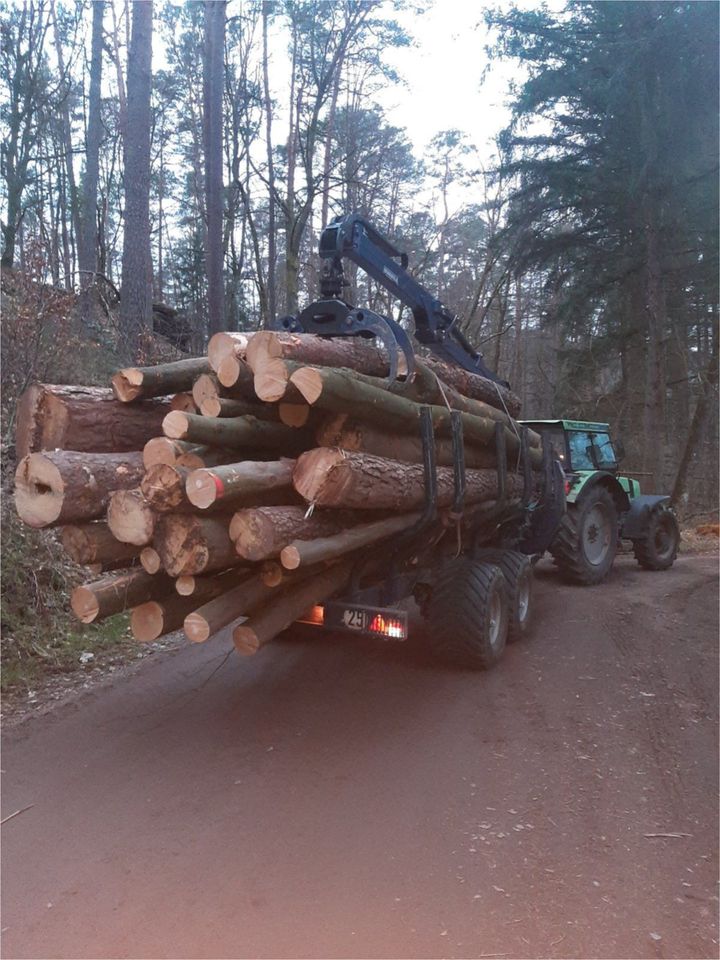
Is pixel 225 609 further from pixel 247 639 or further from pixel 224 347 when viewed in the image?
pixel 224 347

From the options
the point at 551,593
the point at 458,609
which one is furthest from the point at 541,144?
the point at 458,609

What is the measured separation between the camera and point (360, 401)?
4762 mm

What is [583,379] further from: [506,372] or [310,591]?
[310,591]

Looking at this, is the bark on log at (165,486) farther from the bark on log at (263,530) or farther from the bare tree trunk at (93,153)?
the bare tree trunk at (93,153)

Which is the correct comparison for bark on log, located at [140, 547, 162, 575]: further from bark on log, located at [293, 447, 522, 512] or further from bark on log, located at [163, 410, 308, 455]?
bark on log, located at [293, 447, 522, 512]

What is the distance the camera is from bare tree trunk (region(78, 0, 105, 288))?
18.0 m

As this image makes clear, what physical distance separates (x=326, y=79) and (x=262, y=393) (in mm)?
20262

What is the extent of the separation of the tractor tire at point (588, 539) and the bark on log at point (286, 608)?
15.9 feet

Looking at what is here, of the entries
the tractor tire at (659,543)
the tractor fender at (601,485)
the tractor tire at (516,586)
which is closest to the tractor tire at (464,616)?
the tractor tire at (516,586)

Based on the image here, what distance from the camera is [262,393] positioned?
173 inches

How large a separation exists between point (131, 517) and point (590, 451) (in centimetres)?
833

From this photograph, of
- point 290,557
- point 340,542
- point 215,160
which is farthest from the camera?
point 215,160

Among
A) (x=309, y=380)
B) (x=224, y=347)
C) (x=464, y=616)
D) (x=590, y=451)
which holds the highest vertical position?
(x=224, y=347)

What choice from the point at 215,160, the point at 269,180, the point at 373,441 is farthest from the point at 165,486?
the point at 269,180
